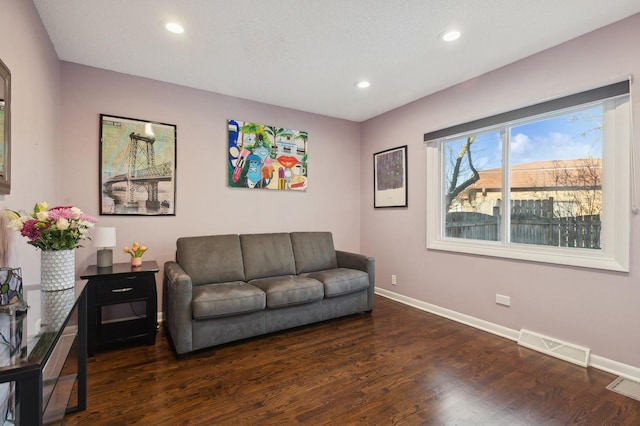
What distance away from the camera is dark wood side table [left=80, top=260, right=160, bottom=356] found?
2498 mm

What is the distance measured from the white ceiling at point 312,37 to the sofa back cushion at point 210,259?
68.5 inches

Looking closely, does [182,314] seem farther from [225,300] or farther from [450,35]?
[450,35]

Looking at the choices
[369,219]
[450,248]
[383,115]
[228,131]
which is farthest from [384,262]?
[228,131]

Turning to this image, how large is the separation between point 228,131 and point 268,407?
9.62 ft

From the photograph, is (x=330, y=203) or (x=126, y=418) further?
(x=330, y=203)

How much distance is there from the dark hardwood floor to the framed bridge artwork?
1361 millimetres

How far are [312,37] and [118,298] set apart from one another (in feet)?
8.88

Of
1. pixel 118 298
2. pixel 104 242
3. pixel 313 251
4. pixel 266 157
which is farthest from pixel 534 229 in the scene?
pixel 104 242

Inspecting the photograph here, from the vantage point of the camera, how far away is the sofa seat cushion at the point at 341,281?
3207mm

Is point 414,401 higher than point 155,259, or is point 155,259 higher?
point 155,259

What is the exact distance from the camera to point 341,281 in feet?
10.8

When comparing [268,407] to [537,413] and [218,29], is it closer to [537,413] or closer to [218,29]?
[537,413]

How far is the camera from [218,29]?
2371 mm

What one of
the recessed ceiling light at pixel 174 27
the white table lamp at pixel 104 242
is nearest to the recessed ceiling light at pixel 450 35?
the recessed ceiling light at pixel 174 27
